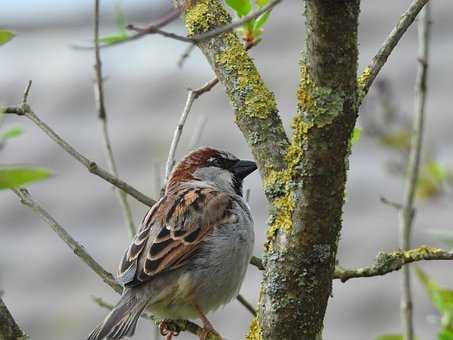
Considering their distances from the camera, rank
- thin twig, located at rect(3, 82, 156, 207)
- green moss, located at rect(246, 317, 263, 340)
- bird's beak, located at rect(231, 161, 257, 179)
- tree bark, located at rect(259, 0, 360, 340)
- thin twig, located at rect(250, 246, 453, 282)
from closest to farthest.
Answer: tree bark, located at rect(259, 0, 360, 340) < green moss, located at rect(246, 317, 263, 340) < thin twig, located at rect(250, 246, 453, 282) < thin twig, located at rect(3, 82, 156, 207) < bird's beak, located at rect(231, 161, 257, 179)

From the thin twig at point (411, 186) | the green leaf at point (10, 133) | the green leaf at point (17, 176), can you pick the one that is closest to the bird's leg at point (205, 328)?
the thin twig at point (411, 186)

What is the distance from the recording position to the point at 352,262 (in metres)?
5.23

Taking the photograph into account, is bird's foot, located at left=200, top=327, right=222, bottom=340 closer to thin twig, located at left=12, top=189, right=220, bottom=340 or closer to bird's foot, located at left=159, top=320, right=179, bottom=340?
thin twig, located at left=12, top=189, right=220, bottom=340

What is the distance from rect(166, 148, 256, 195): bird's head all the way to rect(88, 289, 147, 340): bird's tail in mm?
1033

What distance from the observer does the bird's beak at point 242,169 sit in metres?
4.33

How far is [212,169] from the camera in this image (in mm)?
4363

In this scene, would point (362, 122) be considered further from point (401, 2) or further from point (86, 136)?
point (86, 136)

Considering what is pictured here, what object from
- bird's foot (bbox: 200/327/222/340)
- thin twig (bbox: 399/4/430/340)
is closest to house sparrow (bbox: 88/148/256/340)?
bird's foot (bbox: 200/327/222/340)

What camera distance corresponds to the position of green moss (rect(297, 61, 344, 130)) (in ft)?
6.62

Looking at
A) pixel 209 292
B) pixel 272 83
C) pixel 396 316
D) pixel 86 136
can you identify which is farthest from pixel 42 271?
pixel 209 292

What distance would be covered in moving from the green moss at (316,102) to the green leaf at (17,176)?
0.65 meters

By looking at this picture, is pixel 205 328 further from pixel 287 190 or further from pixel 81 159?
pixel 287 190

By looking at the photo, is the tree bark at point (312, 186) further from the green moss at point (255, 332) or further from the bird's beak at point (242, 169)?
the bird's beak at point (242, 169)

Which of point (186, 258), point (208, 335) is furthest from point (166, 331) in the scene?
point (208, 335)
